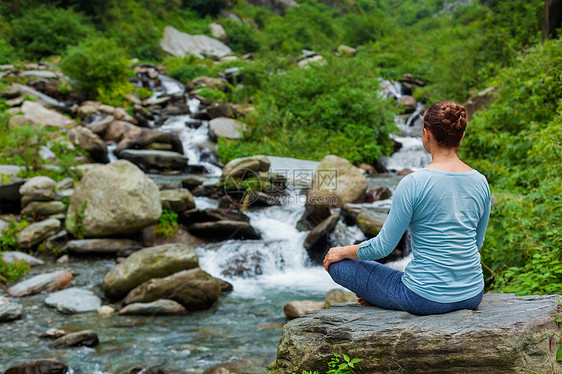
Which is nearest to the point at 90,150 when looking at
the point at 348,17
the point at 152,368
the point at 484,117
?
the point at 152,368

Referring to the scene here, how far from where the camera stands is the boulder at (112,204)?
314 inches

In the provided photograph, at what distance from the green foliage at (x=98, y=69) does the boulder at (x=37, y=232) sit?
11637 mm

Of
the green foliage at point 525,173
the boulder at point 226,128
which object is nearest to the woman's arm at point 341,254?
the green foliage at point 525,173

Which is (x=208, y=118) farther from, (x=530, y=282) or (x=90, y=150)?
(x=530, y=282)

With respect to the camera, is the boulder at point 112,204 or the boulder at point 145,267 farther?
the boulder at point 112,204

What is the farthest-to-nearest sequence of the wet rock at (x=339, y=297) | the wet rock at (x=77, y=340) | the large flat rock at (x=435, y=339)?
1. the wet rock at (x=339, y=297)
2. the wet rock at (x=77, y=340)
3. the large flat rock at (x=435, y=339)

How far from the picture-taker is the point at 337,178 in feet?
32.4

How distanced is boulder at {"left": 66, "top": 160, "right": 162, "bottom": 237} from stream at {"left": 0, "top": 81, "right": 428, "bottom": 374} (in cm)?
72

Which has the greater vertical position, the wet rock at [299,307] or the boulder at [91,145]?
the boulder at [91,145]

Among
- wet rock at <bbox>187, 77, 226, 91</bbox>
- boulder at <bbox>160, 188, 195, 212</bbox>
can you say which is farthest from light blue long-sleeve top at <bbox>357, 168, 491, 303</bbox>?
wet rock at <bbox>187, 77, 226, 91</bbox>

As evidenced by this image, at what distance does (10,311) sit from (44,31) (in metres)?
23.0

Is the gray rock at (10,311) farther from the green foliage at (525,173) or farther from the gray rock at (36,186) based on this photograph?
the green foliage at (525,173)

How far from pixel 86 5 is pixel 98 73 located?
12.5 meters

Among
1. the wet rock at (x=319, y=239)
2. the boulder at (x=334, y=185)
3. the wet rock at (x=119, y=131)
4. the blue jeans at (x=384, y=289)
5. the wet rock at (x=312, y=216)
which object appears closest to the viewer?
the blue jeans at (x=384, y=289)
